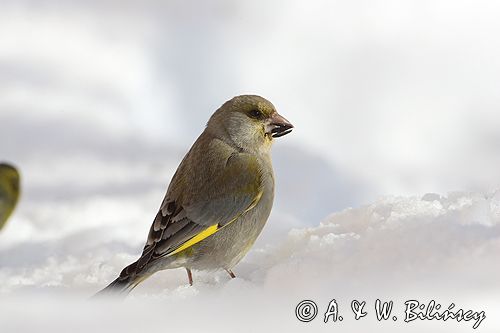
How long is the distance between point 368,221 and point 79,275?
1.03 meters

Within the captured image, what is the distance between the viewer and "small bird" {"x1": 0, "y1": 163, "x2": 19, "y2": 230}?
2693mm

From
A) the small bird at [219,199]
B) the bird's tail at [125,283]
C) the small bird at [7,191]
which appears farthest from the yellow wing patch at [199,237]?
the small bird at [7,191]

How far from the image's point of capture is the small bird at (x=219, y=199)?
2744 mm

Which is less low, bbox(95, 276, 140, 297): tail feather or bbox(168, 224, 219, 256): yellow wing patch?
bbox(168, 224, 219, 256): yellow wing patch

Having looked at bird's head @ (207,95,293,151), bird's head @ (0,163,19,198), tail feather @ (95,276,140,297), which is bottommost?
tail feather @ (95,276,140,297)

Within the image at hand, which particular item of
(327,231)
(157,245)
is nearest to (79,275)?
(157,245)

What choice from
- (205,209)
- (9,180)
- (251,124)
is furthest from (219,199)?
(9,180)

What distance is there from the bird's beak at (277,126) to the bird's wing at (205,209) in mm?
139

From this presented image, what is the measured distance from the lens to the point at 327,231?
309 centimetres

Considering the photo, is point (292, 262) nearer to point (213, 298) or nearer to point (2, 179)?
point (213, 298)

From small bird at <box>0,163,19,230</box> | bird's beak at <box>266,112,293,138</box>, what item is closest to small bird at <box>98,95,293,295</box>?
bird's beak at <box>266,112,293,138</box>

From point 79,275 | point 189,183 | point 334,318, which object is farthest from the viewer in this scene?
point 79,275

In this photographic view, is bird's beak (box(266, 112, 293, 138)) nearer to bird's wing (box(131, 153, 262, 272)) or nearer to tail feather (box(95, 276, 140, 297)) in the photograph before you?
bird's wing (box(131, 153, 262, 272))

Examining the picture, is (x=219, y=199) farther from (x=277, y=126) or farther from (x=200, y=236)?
(x=277, y=126)
